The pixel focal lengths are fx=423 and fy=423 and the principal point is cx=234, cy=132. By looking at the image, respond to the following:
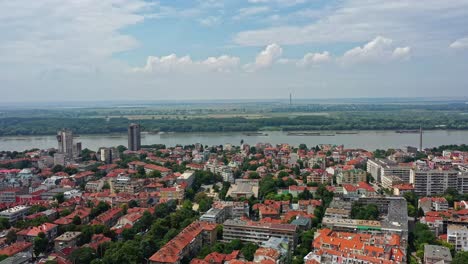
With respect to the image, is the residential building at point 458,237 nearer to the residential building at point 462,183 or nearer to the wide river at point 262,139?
the residential building at point 462,183

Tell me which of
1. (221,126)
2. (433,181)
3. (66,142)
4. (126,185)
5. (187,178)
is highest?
(66,142)

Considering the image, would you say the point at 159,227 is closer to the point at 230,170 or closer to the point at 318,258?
the point at 318,258

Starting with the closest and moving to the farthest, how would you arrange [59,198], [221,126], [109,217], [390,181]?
1. [109,217]
2. [59,198]
3. [390,181]
4. [221,126]

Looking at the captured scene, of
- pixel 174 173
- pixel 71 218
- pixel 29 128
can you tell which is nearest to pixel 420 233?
pixel 71 218

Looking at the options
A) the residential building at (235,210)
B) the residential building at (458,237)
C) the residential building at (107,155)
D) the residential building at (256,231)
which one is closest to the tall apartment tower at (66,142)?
the residential building at (107,155)

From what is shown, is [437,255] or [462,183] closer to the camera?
[437,255]

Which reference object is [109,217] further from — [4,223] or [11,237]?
[4,223]

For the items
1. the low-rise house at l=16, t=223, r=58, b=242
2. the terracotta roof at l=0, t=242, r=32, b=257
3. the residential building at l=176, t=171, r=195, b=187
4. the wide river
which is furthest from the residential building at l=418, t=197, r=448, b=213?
the wide river

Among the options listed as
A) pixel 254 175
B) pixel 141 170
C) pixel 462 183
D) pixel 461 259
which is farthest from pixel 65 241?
pixel 462 183
